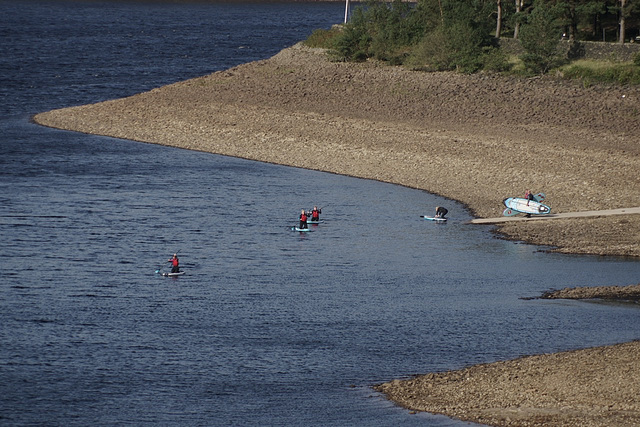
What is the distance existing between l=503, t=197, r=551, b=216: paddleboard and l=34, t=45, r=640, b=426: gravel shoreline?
86cm

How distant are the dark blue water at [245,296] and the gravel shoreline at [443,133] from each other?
2573 mm

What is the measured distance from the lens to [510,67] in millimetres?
92125

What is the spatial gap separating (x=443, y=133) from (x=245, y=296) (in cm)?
3772

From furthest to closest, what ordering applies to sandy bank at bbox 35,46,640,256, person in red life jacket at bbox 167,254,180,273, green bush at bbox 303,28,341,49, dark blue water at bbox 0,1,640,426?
green bush at bbox 303,28,341,49 → sandy bank at bbox 35,46,640,256 → person in red life jacket at bbox 167,254,180,273 → dark blue water at bbox 0,1,640,426

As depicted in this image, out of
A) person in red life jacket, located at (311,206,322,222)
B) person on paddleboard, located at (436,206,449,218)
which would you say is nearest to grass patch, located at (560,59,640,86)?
person on paddleboard, located at (436,206,449,218)

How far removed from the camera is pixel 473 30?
9562 cm

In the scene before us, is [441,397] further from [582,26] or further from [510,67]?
[582,26]

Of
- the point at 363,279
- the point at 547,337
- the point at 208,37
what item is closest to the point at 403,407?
the point at 547,337

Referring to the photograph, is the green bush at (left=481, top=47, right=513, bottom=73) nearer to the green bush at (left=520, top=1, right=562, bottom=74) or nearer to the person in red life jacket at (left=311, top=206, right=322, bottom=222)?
the green bush at (left=520, top=1, right=562, bottom=74)

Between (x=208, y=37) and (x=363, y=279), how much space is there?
156963mm

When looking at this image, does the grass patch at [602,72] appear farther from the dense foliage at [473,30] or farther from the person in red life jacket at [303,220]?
the person in red life jacket at [303,220]

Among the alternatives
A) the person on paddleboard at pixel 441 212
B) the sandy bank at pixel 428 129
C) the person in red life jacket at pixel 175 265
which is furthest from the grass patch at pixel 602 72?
the person in red life jacket at pixel 175 265

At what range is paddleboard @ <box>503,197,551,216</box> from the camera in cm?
5750

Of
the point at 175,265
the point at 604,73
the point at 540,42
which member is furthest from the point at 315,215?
the point at 540,42
